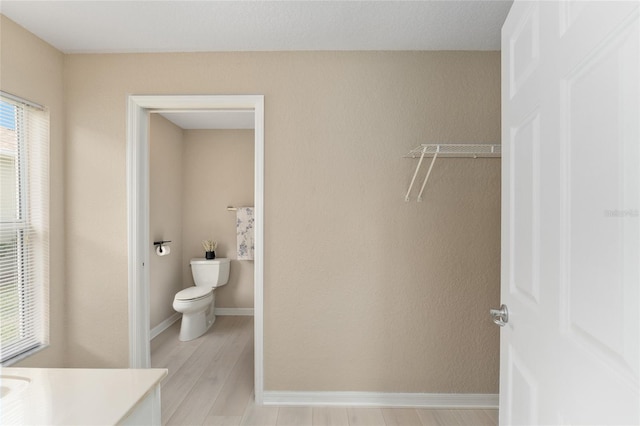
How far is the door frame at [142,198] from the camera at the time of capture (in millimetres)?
2246

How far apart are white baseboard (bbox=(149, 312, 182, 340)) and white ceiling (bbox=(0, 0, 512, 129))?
2617 millimetres

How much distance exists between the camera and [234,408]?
2193mm

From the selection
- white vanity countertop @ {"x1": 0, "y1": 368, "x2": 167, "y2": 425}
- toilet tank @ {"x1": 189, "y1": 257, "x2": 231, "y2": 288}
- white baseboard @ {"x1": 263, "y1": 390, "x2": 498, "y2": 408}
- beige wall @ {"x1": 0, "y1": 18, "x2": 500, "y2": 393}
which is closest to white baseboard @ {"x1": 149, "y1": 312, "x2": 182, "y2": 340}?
toilet tank @ {"x1": 189, "y1": 257, "x2": 231, "y2": 288}

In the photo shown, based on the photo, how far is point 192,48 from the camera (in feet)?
7.29

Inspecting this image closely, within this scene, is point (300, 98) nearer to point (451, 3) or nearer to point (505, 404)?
point (451, 3)

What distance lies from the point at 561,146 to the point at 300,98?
1.70 metres

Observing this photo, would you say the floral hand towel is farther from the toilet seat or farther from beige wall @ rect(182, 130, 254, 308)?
the toilet seat

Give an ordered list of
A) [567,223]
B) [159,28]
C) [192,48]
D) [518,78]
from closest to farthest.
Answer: [567,223] < [518,78] < [159,28] < [192,48]

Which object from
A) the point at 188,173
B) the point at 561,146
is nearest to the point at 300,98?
the point at 561,146

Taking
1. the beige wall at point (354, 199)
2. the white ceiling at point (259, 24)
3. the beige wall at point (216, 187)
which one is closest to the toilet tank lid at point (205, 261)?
the beige wall at point (216, 187)

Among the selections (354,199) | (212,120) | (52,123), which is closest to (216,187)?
(212,120)

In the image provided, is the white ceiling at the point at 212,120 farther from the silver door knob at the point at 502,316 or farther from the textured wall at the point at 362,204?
the silver door knob at the point at 502,316

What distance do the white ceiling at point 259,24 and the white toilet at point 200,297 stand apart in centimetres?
222

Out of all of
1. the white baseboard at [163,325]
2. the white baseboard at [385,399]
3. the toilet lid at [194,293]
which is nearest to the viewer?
the white baseboard at [385,399]
